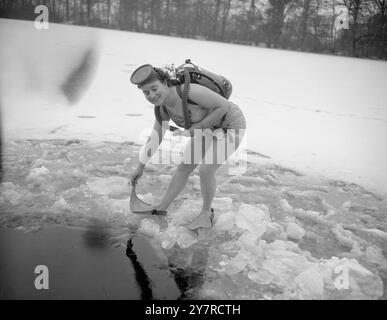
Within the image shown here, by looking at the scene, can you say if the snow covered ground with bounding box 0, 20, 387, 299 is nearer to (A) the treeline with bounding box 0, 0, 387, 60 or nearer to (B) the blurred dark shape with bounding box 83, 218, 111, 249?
(B) the blurred dark shape with bounding box 83, 218, 111, 249

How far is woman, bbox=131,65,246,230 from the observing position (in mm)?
2111

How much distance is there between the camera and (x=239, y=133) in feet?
7.57

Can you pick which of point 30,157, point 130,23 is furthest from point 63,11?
point 30,157

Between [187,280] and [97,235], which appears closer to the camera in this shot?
[187,280]

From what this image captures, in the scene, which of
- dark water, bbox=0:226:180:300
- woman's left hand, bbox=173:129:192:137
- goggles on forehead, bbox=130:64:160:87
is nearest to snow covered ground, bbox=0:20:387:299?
dark water, bbox=0:226:180:300

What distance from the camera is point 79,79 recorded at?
897 cm

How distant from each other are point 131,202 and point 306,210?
154 cm

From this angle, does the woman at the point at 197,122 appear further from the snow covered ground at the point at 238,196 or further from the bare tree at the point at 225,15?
the bare tree at the point at 225,15

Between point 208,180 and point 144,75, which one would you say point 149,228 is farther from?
point 144,75

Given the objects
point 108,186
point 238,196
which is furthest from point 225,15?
point 108,186

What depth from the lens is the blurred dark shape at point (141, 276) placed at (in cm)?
192

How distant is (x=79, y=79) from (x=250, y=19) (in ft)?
83.6

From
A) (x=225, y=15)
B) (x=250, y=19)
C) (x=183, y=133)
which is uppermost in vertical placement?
(x=225, y=15)
